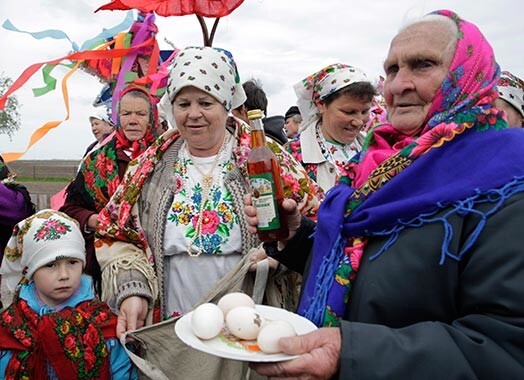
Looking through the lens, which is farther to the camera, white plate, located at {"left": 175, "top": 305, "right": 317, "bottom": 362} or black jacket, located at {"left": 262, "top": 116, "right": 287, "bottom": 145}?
black jacket, located at {"left": 262, "top": 116, "right": 287, "bottom": 145}

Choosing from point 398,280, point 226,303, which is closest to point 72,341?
point 226,303

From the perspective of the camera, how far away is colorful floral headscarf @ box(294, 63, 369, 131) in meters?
3.32

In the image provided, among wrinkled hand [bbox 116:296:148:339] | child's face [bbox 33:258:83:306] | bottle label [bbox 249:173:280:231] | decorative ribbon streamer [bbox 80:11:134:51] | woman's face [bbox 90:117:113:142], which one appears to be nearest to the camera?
bottle label [bbox 249:173:280:231]

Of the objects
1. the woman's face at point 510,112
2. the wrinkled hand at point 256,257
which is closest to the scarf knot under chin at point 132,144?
the wrinkled hand at point 256,257

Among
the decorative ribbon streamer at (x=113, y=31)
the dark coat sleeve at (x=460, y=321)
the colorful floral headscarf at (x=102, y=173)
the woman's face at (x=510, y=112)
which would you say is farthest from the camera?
the decorative ribbon streamer at (x=113, y=31)

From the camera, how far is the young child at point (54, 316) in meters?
2.30

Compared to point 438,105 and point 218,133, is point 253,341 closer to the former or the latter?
point 438,105

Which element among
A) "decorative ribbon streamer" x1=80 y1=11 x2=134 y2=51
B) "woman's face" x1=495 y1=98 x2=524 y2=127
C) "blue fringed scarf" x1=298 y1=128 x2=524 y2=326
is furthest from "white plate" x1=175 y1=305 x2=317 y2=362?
"decorative ribbon streamer" x1=80 y1=11 x2=134 y2=51

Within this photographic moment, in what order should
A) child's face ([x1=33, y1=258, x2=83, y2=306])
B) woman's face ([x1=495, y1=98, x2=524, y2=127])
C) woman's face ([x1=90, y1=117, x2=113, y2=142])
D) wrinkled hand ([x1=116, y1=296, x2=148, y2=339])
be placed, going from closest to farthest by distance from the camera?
wrinkled hand ([x1=116, y1=296, x2=148, y2=339]) → child's face ([x1=33, y1=258, x2=83, y2=306]) → woman's face ([x1=495, y1=98, x2=524, y2=127]) → woman's face ([x1=90, y1=117, x2=113, y2=142])

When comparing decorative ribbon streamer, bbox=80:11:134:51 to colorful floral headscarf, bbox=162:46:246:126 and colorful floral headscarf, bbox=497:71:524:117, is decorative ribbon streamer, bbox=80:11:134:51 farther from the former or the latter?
colorful floral headscarf, bbox=497:71:524:117

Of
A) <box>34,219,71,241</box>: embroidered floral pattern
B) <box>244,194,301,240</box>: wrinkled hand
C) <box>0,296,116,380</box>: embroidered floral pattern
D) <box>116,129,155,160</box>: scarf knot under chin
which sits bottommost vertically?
<box>0,296,116,380</box>: embroidered floral pattern

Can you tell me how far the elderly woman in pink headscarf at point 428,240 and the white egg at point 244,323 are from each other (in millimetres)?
103

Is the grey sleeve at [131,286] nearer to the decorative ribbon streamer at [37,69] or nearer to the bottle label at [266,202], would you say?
the bottle label at [266,202]

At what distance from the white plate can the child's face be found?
49.4 inches
